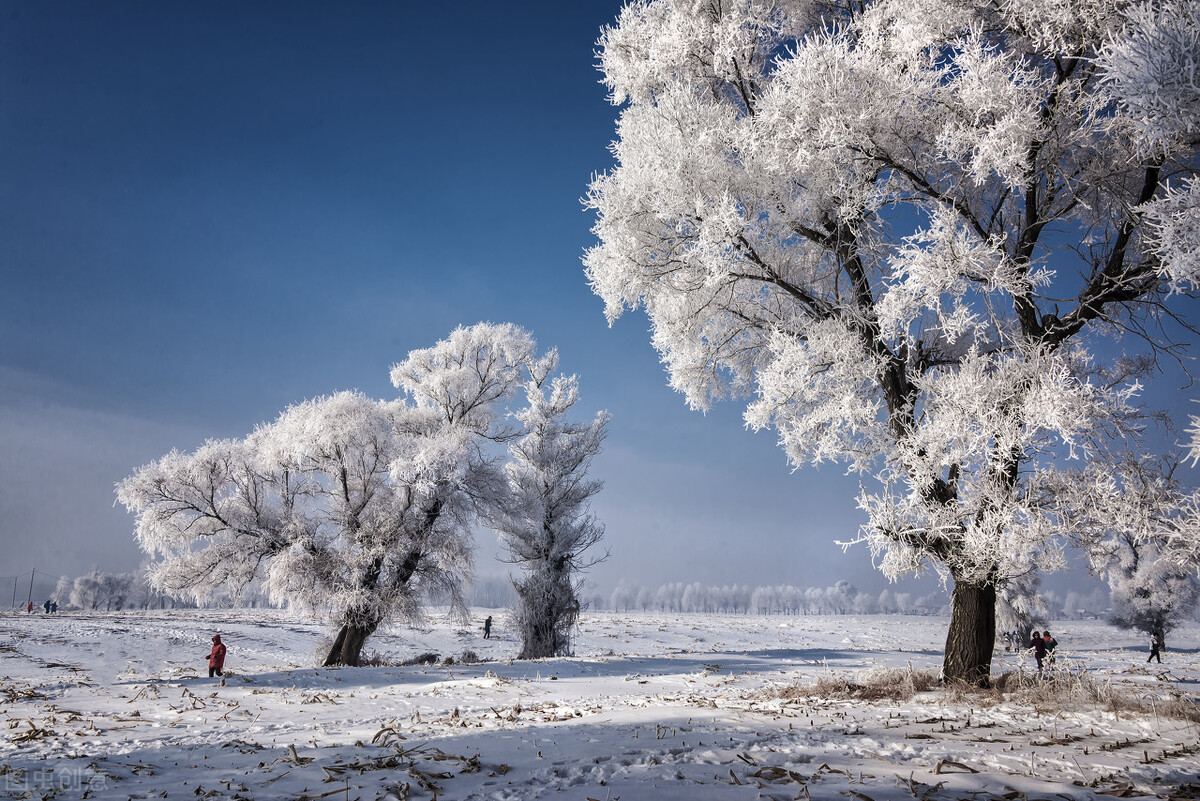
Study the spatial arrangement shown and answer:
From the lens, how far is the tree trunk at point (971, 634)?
302 inches

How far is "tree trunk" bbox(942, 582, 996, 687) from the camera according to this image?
7664 mm

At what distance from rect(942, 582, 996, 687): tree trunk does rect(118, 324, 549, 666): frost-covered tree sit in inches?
519

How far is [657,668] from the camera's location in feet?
49.6

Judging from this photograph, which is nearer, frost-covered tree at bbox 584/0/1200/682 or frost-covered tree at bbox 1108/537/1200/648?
frost-covered tree at bbox 584/0/1200/682

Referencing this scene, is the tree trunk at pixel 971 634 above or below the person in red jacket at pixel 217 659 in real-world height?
above

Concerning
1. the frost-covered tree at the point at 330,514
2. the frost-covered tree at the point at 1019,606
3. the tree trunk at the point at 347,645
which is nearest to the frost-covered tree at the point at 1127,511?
the frost-covered tree at the point at 330,514

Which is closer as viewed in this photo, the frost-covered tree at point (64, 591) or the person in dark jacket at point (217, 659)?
the person in dark jacket at point (217, 659)

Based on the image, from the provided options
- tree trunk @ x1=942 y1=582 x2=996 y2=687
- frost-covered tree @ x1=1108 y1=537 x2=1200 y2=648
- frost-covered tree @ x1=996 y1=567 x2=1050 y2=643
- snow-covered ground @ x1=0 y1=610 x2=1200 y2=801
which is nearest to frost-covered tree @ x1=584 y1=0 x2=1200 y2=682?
tree trunk @ x1=942 y1=582 x2=996 y2=687

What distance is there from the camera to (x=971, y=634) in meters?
7.78

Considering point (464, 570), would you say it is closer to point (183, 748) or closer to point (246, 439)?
point (246, 439)

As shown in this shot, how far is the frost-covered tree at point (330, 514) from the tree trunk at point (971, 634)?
43.3ft

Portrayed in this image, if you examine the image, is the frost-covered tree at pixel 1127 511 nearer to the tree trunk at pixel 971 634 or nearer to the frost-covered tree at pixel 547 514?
the tree trunk at pixel 971 634

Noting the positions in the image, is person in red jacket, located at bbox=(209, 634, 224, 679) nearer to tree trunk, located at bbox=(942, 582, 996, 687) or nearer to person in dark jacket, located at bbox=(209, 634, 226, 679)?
person in dark jacket, located at bbox=(209, 634, 226, 679)

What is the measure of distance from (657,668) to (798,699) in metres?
8.75
